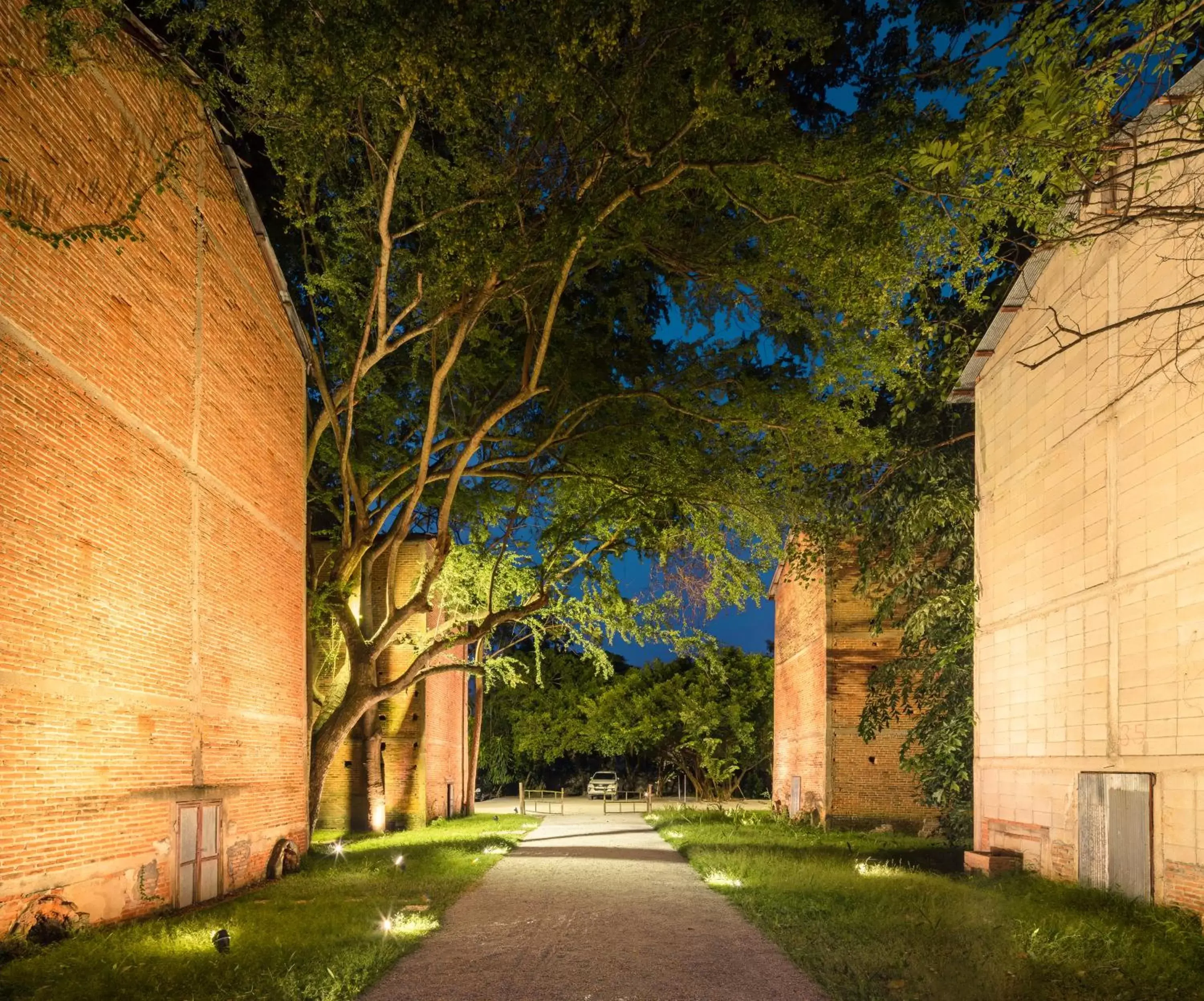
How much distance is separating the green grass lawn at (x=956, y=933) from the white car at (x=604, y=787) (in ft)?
113

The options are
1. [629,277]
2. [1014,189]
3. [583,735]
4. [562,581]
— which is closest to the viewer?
[1014,189]

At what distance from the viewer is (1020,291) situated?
572 inches

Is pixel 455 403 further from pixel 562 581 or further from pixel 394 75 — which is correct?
pixel 394 75

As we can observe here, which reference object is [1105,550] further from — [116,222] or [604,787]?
[604,787]

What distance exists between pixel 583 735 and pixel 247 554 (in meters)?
36.2

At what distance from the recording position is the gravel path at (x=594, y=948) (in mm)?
7730

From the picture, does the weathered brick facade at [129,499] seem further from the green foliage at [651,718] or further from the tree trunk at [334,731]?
the green foliage at [651,718]

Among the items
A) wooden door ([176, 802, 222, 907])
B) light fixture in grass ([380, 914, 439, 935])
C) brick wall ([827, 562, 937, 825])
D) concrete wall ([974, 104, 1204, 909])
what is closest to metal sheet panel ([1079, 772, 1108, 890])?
concrete wall ([974, 104, 1204, 909])

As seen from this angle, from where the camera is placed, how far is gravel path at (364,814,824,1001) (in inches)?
304

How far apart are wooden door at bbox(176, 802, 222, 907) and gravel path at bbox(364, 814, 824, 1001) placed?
3.01m

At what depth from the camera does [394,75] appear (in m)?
11.1

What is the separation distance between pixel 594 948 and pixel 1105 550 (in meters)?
7.43

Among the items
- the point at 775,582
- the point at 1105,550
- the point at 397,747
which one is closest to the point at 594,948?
the point at 1105,550

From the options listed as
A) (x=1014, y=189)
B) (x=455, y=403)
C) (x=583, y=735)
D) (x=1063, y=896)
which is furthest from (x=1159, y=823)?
(x=583, y=735)
